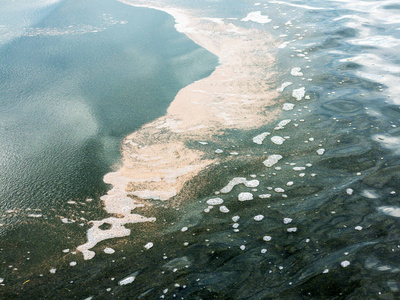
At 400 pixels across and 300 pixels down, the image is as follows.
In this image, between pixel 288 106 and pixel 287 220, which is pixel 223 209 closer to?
pixel 287 220

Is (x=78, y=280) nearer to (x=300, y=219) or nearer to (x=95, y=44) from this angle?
(x=300, y=219)

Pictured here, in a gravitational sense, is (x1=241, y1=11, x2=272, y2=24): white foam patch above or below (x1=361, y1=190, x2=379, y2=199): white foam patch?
above

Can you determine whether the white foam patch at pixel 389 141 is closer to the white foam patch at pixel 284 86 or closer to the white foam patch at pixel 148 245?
the white foam patch at pixel 284 86

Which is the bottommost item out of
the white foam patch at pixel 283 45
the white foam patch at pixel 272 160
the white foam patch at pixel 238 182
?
the white foam patch at pixel 238 182

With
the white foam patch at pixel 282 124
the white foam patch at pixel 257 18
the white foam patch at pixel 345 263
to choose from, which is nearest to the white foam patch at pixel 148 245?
the white foam patch at pixel 345 263

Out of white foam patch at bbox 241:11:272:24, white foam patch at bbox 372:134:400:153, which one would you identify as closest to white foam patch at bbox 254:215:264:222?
white foam patch at bbox 372:134:400:153

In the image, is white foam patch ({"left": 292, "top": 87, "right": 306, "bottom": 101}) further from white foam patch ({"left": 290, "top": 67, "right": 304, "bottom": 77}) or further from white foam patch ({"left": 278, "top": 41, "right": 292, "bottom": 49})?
white foam patch ({"left": 278, "top": 41, "right": 292, "bottom": 49})

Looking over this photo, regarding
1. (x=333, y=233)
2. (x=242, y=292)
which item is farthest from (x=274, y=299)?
(x=333, y=233)
